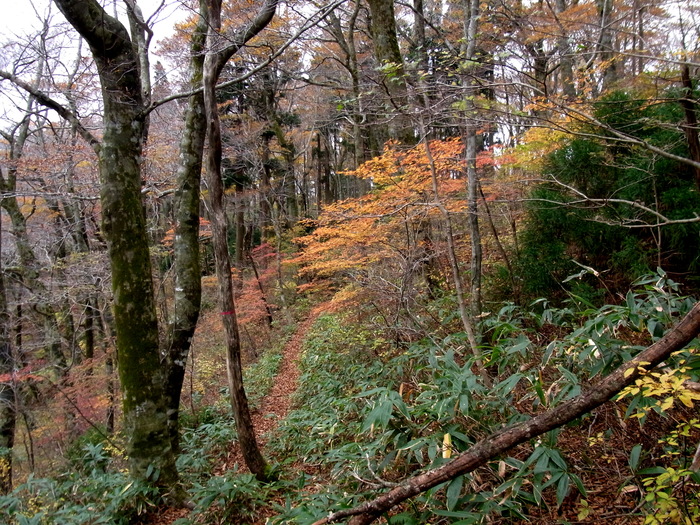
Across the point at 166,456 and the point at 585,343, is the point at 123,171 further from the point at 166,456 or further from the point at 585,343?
the point at 585,343

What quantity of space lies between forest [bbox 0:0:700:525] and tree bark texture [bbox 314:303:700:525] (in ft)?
0.04

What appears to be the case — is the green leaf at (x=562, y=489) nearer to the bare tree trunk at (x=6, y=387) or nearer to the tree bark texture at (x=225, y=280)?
the tree bark texture at (x=225, y=280)

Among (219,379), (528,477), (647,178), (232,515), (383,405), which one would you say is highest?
(647,178)

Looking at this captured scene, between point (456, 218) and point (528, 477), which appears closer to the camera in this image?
point (528, 477)

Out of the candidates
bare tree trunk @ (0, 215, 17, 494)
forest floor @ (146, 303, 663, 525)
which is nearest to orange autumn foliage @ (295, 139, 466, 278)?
forest floor @ (146, 303, 663, 525)

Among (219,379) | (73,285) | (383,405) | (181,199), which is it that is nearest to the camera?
(383,405)

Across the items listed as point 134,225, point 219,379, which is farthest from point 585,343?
point 219,379

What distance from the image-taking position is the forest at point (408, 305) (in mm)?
2400

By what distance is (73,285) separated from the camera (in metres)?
9.63

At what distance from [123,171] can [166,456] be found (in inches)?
126

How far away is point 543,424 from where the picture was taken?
1874mm

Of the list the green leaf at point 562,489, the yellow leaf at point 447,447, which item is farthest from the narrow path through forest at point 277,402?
the green leaf at point 562,489

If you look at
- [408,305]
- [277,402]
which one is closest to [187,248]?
[408,305]

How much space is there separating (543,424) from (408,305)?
4116 mm
